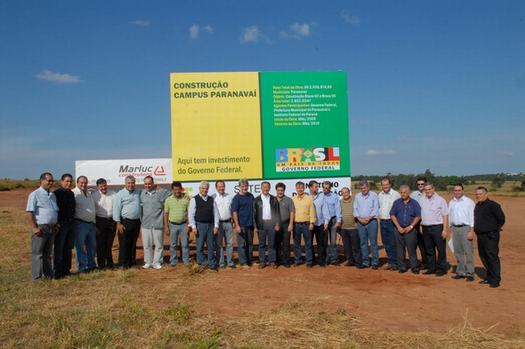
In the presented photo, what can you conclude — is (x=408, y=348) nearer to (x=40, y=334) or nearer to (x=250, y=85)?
(x=40, y=334)

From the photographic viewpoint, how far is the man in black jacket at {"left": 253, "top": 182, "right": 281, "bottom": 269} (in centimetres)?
936

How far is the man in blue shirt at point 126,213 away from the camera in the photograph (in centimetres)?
913

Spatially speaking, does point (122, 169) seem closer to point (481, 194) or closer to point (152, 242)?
point (152, 242)

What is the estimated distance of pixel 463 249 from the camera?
8.17 meters

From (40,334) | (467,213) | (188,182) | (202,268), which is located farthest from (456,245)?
(40,334)

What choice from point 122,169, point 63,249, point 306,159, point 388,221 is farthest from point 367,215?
point 122,169

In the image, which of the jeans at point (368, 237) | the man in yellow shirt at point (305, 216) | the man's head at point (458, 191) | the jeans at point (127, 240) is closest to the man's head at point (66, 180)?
the jeans at point (127, 240)

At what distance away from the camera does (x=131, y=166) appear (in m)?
11.4

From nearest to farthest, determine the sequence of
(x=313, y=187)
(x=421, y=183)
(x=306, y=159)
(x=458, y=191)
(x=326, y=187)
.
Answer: (x=458, y=191) < (x=421, y=183) < (x=326, y=187) < (x=313, y=187) < (x=306, y=159)

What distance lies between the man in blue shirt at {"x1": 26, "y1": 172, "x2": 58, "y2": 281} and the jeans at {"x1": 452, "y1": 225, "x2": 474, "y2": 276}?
7.22 metres

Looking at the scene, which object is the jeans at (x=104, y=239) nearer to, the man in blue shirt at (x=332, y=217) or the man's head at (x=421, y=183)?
the man in blue shirt at (x=332, y=217)

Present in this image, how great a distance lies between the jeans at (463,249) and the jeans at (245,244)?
13.0 feet

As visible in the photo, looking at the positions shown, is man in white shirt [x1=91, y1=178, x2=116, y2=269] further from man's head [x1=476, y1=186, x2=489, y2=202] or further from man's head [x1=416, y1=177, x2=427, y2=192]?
man's head [x1=476, y1=186, x2=489, y2=202]

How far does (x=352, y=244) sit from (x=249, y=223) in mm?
2234
